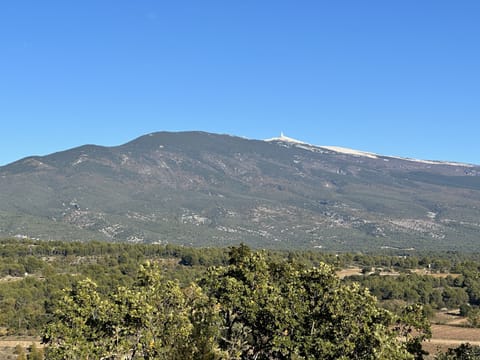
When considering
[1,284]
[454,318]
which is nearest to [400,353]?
[454,318]

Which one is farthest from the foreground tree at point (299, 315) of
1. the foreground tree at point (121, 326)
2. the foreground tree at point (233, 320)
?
the foreground tree at point (121, 326)

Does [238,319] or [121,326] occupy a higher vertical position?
[121,326]

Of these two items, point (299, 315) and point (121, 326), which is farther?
point (299, 315)

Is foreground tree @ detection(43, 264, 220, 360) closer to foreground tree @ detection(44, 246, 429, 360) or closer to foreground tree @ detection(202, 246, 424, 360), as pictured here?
foreground tree @ detection(44, 246, 429, 360)

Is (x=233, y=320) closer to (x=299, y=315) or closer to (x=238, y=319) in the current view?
(x=238, y=319)

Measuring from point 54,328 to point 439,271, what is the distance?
150 meters

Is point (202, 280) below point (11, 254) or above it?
above

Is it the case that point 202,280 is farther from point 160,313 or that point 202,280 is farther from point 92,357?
point 92,357

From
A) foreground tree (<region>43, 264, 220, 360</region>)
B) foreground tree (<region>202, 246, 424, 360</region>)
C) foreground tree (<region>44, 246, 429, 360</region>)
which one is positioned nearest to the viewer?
foreground tree (<region>44, 246, 429, 360</region>)

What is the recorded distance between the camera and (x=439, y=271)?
539 feet

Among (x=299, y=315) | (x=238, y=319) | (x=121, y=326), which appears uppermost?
(x=299, y=315)

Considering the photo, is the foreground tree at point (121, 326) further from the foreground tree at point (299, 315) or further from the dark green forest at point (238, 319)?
the foreground tree at point (299, 315)

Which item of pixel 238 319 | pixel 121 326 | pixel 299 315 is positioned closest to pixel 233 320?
pixel 238 319

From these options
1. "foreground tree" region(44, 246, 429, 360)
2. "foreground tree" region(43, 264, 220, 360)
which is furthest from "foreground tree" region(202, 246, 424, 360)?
"foreground tree" region(43, 264, 220, 360)
